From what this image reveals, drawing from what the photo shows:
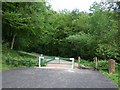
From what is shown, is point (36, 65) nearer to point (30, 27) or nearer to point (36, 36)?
point (30, 27)

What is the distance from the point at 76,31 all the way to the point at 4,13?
10532 millimetres

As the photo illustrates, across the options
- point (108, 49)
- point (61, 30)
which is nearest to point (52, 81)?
point (108, 49)

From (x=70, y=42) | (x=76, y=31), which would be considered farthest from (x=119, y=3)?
(x=76, y=31)

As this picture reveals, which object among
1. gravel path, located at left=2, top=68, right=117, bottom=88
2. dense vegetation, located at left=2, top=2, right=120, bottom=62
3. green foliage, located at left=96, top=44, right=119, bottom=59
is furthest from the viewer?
dense vegetation, located at left=2, top=2, right=120, bottom=62

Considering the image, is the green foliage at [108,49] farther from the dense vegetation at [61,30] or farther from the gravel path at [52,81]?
the gravel path at [52,81]

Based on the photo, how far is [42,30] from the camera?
1991cm

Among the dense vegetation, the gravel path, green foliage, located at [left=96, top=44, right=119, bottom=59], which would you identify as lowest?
the gravel path

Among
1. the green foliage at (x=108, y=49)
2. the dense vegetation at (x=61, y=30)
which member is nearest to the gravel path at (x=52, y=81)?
the green foliage at (x=108, y=49)

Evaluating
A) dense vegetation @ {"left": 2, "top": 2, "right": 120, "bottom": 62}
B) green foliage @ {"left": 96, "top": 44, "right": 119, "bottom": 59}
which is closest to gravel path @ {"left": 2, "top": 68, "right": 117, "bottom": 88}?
green foliage @ {"left": 96, "top": 44, "right": 119, "bottom": 59}

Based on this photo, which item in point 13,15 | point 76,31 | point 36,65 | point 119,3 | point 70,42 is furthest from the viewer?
point 76,31

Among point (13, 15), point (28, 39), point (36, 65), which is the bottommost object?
Answer: point (36, 65)

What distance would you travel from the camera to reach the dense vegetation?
49.4ft

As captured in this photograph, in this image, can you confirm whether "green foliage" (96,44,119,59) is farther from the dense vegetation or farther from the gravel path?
the gravel path

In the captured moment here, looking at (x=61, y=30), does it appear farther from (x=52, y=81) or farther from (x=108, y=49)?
(x=52, y=81)
